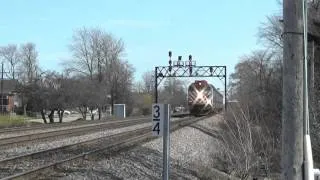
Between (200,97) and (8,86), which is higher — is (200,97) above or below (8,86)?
below

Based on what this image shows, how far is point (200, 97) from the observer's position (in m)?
55.9

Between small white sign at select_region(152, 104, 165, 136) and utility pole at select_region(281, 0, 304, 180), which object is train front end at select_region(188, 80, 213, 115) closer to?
small white sign at select_region(152, 104, 165, 136)

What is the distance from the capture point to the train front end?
2154 inches

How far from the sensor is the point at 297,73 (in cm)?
693

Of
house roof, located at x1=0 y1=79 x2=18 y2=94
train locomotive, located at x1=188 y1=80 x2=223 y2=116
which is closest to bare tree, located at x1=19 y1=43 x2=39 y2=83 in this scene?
house roof, located at x1=0 y1=79 x2=18 y2=94

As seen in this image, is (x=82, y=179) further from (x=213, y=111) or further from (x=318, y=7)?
(x=213, y=111)

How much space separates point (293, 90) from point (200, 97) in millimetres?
49002

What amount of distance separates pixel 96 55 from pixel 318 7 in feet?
322

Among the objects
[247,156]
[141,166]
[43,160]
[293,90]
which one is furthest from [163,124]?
[43,160]

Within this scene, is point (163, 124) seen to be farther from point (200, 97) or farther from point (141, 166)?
point (200, 97)

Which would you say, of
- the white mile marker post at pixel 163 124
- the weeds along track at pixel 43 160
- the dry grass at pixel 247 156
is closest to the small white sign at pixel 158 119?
the white mile marker post at pixel 163 124

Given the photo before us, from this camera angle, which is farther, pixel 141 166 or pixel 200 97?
pixel 200 97

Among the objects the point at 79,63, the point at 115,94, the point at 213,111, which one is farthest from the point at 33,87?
the point at 79,63

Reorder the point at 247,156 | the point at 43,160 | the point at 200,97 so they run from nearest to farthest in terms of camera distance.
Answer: the point at 247,156 < the point at 43,160 < the point at 200,97
